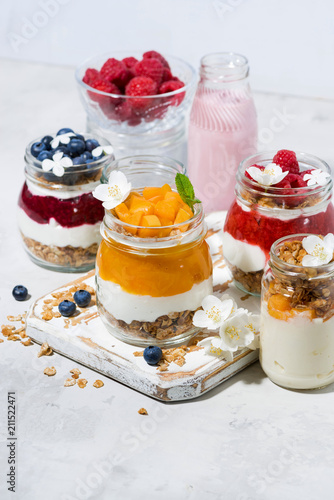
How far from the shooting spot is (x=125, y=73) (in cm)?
227

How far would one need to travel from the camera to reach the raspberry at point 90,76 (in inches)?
90.4

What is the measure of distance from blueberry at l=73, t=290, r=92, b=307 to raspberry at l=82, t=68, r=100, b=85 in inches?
29.1

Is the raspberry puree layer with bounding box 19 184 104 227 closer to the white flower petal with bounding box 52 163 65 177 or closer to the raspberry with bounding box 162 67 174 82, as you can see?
the white flower petal with bounding box 52 163 65 177

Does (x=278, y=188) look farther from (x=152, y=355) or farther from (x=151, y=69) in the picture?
(x=151, y=69)

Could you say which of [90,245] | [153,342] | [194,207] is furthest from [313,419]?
[90,245]

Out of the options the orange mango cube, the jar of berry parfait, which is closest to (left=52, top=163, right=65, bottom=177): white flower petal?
the jar of berry parfait

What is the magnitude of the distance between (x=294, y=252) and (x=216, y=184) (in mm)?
689

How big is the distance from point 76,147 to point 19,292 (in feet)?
1.20

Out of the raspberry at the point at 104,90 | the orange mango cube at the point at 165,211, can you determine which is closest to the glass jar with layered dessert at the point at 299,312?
the orange mango cube at the point at 165,211

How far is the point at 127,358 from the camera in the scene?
1648mm

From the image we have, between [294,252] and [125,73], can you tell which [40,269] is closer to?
[125,73]

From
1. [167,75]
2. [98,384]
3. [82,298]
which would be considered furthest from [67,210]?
[167,75]

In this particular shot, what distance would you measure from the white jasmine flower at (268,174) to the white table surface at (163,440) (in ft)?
1.25

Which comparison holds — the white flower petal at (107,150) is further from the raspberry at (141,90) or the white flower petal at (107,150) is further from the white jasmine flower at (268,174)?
the white jasmine flower at (268,174)
